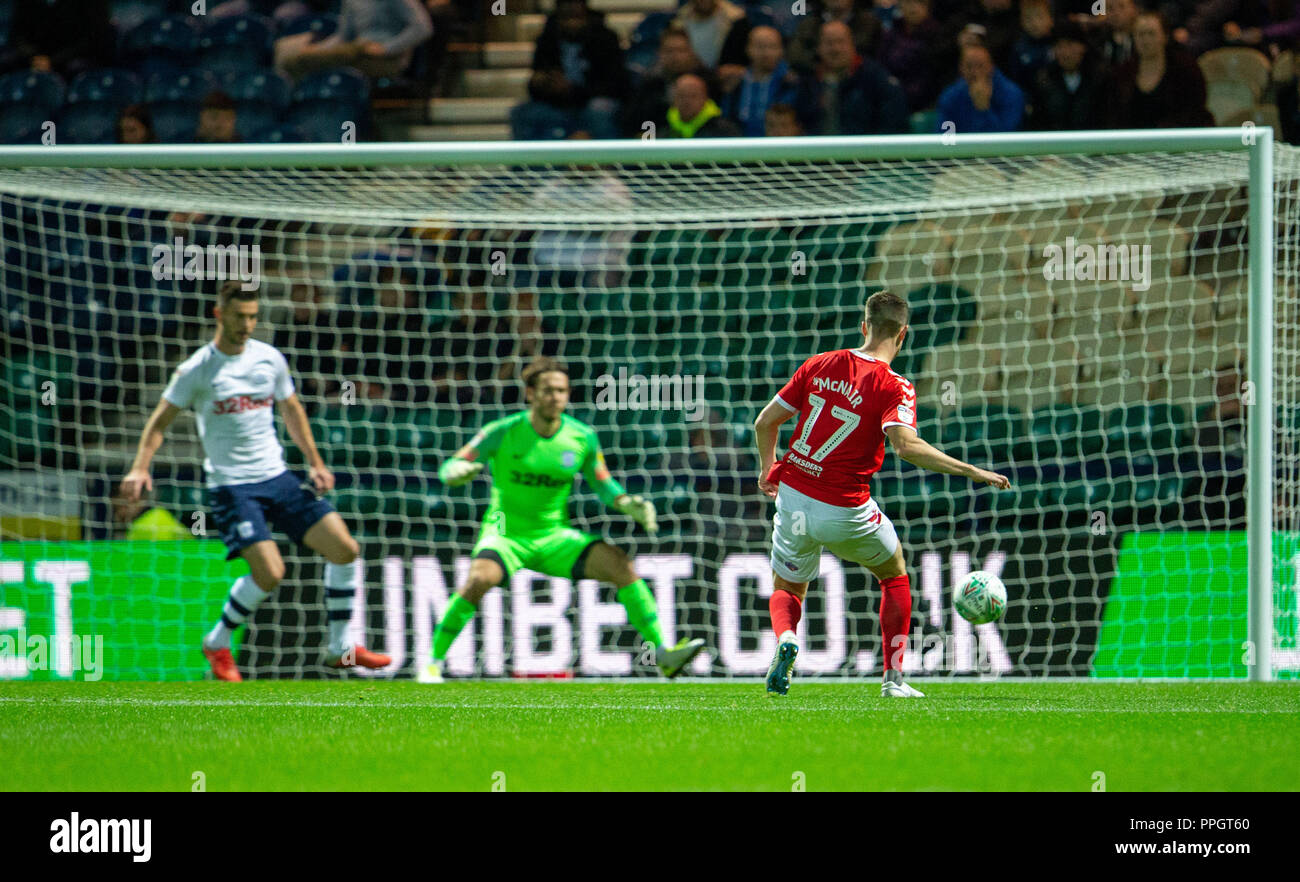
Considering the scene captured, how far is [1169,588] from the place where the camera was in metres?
7.52

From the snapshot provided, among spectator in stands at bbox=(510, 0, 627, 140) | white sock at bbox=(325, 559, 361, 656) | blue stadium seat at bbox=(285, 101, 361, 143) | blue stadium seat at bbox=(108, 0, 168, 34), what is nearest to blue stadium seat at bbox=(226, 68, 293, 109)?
blue stadium seat at bbox=(285, 101, 361, 143)

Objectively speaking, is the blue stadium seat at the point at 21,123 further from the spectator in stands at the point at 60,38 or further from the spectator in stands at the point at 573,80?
the spectator in stands at the point at 573,80

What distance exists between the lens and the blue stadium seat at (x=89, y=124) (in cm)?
1134

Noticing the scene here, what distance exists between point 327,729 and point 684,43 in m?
7.10

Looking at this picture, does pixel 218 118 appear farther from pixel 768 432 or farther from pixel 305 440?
pixel 768 432

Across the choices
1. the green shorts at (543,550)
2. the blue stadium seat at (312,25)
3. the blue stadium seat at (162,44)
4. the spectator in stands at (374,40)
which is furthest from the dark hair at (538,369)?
the blue stadium seat at (162,44)

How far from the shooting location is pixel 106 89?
11.5 m

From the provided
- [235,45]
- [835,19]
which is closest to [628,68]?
[835,19]

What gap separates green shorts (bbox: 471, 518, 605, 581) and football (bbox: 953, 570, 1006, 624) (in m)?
2.03

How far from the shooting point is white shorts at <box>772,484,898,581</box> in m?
5.65

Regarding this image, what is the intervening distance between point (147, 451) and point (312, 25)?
19.6 feet

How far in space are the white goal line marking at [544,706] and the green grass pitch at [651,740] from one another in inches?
0.4

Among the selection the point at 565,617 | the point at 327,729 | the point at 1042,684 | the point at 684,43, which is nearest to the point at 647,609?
the point at 565,617

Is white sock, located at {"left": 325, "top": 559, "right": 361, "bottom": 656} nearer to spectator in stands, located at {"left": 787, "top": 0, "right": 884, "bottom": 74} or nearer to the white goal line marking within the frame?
the white goal line marking
